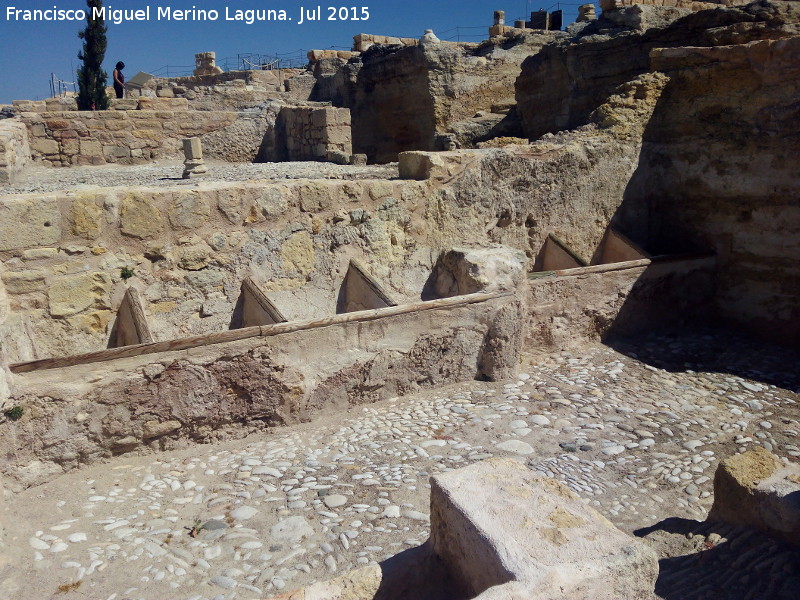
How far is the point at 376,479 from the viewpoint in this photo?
13.0 feet

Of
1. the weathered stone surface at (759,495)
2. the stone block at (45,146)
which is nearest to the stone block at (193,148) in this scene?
the stone block at (45,146)

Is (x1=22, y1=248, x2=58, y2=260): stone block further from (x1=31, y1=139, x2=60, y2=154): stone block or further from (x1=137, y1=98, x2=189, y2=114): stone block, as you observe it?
(x1=137, y1=98, x2=189, y2=114): stone block

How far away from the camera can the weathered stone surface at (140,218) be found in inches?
188

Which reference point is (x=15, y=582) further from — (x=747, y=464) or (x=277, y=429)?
(x=747, y=464)

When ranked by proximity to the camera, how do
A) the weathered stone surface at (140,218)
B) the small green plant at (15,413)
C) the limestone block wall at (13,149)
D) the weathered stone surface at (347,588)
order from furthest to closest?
1. the limestone block wall at (13,149)
2. the weathered stone surface at (140,218)
3. the small green plant at (15,413)
4. the weathered stone surface at (347,588)

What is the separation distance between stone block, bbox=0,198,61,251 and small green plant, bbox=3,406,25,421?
133 centimetres

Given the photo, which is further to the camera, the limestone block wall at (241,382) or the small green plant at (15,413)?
the limestone block wall at (241,382)

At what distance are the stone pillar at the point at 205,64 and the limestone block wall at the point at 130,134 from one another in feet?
45.5

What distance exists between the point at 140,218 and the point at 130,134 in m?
5.51

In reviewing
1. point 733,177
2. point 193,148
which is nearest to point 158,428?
point 193,148

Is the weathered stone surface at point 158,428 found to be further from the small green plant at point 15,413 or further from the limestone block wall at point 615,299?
the limestone block wall at point 615,299

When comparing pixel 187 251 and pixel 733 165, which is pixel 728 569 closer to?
pixel 187 251

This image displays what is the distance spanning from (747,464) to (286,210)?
375 cm

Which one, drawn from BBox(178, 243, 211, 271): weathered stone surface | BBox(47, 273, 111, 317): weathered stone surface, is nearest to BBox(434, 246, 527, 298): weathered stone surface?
BBox(178, 243, 211, 271): weathered stone surface
